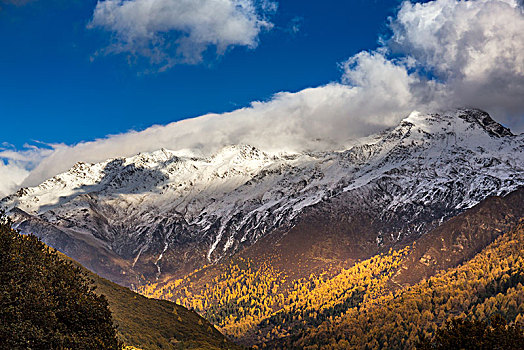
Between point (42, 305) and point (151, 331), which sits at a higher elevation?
point (42, 305)

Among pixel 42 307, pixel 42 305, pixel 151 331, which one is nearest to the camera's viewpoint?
pixel 42 307

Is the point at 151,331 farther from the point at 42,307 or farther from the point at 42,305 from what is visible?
the point at 42,307

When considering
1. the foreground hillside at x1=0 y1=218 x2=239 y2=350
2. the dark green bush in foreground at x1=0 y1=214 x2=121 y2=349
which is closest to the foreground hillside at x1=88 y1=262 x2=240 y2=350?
the foreground hillside at x1=0 y1=218 x2=239 y2=350

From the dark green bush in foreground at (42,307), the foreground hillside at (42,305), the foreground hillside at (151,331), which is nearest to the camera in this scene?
the dark green bush in foreground at (42,307)

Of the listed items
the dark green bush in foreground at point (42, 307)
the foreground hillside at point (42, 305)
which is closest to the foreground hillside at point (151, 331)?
the foreground hillside at point (42, 305)

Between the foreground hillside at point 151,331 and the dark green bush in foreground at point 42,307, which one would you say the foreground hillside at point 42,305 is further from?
the foreground hillside at point 151,331

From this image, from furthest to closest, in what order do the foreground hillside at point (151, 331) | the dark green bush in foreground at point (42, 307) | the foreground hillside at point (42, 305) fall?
the foreground hillside at point (151, 331), the foreground hillside at point (42, 305), the dark green bush in foreground at point (42, 307)

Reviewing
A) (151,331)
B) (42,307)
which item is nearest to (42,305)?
(42,307)

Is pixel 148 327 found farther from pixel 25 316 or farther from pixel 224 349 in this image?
pixel 25 316

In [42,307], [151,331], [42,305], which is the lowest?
[151,331]

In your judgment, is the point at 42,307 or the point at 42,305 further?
the point at 42,305

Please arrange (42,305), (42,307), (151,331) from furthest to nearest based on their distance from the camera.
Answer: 1. (151,331)
2. (42,305)
3. (42,307)

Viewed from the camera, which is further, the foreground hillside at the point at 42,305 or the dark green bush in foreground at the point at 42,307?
the foreground hillside at the point at 42,305

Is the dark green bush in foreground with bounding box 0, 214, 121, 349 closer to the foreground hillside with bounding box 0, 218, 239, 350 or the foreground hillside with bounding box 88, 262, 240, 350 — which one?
the foreground hillside with bounding box 0, 218, 239, 350
